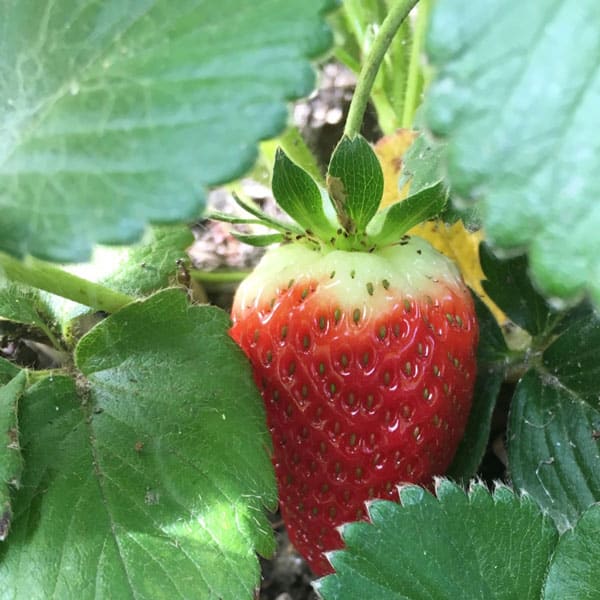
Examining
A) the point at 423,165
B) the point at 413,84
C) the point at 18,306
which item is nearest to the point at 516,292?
the point at 423,165

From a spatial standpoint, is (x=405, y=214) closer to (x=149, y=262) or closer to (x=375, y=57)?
(x=375, y=57)

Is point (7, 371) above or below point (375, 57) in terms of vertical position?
below

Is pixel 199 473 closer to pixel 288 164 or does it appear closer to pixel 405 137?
pixel 288 164

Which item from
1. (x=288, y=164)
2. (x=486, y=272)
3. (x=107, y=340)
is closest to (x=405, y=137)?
(x=486, y=272)

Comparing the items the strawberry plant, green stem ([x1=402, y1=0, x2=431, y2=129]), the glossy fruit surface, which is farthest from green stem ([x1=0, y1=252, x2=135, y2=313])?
green stem ([x1=402, y1=0, x2=431, y2=129])

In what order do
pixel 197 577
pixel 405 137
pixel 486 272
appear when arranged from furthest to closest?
pixel 405 137
pixel 486 272
pixel 197 577
